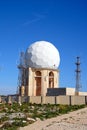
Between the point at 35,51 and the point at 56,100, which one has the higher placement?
the point at 35,51

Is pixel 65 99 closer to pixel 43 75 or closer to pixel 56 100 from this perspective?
pixel 56 100

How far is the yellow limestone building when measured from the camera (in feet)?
170

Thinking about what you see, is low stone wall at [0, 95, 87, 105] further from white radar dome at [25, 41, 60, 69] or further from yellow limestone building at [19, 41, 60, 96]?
white radar dome at [25, 41, 60, 69]

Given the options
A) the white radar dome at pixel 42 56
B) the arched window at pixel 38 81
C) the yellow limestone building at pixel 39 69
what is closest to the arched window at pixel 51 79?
the yellow limestone building at pixel 39 69

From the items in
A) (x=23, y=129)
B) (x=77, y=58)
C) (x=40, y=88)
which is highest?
(x=77, y=58)

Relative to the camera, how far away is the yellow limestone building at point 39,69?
5178cm

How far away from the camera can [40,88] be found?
52906mm

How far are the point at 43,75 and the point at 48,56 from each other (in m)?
3.42

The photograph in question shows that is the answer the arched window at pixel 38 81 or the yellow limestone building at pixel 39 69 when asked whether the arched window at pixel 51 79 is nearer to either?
the yellow limestone building at pixel 39 69

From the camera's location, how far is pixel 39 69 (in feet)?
170

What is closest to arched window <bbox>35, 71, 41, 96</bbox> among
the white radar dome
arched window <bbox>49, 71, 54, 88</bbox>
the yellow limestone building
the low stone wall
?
the yellow limestone building

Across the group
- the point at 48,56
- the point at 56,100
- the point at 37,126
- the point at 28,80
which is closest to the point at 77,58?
the point at 48,56

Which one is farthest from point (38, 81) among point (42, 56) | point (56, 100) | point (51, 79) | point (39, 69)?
point (56, 100)

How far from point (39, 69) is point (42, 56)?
7.56 ft
